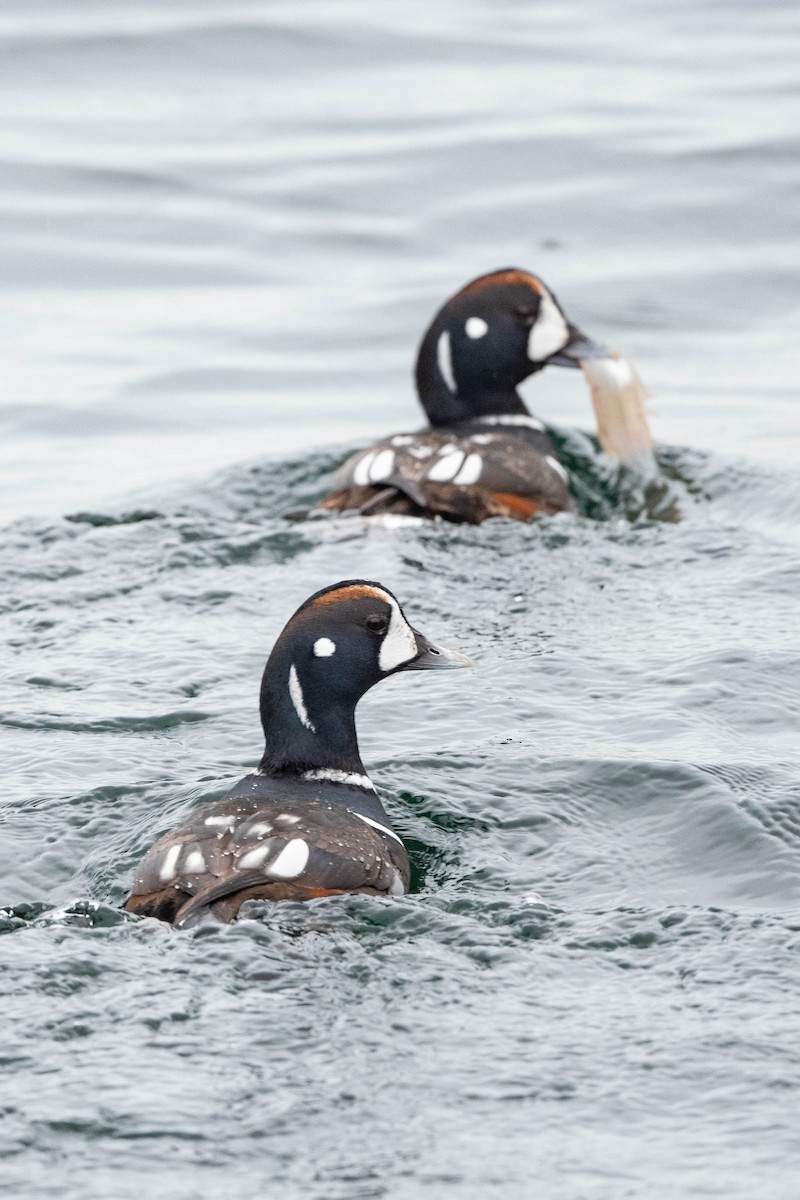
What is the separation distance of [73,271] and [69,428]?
12.0ft

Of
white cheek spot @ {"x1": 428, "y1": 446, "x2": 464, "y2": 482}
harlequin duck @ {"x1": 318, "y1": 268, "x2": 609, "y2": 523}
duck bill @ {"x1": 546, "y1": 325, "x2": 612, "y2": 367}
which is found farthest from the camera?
duck bill @ {"x1": 546, "y1": 325, "x2": 612, "y2": 367}

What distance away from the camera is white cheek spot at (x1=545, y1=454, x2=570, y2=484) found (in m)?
11.0

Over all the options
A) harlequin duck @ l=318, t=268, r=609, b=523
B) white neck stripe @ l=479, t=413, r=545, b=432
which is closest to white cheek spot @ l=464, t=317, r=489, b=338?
harlequin duck @ l=318, t=268, r=609, b=523

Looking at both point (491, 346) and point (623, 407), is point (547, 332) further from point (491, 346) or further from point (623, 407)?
point (623, 407)

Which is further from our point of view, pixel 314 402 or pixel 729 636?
pixel 314 402

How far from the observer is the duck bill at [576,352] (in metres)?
11.7

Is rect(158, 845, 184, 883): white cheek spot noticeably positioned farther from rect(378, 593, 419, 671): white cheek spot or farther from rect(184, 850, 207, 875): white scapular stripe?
rect(378, 593, 419, 671): white cheek spot

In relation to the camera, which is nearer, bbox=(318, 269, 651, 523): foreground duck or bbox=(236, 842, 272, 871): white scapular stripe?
bbox=(236, 842, 272, 871): white scapular stripe

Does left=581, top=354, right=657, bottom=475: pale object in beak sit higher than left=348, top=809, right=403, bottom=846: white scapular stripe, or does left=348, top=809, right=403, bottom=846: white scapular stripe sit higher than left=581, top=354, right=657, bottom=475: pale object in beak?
left=581, top=354, right=657, bottom=475: pale object in beak

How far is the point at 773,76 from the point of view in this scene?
69.5 feet

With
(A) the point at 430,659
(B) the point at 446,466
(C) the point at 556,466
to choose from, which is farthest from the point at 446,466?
(A) the point at 430,659

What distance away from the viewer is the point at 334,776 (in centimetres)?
677

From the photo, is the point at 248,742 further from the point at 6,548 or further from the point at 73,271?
the point at 73,271

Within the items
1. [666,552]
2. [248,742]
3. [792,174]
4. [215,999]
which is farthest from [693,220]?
[215,999]
